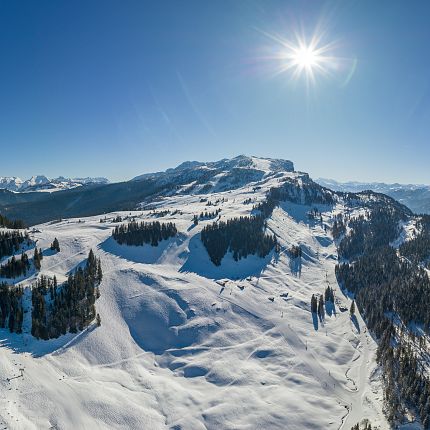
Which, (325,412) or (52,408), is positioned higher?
(52,408)

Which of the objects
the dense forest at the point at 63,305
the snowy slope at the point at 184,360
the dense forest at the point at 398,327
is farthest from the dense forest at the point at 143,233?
the dense forest at the point at 398,327

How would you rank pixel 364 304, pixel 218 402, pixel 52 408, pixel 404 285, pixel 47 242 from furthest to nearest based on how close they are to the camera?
pixel 404 285, pixel 364 304, pixel 47 242, pixel 218 402, pixel 52 408

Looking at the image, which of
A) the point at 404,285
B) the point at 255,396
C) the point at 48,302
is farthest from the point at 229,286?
the point at 404,285

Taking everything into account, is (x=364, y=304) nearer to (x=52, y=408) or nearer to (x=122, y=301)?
(x=122, y=301)

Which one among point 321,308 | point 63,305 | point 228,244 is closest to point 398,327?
point 321,308

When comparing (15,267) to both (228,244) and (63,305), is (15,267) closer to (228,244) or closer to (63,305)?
(63,305)
